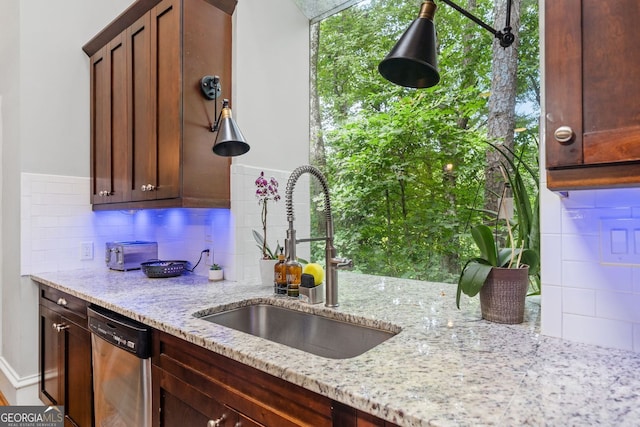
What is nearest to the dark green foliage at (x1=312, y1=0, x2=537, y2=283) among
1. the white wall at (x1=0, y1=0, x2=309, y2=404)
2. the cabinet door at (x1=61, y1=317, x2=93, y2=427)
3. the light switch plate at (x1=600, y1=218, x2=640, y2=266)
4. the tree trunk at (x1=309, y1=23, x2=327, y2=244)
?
Result: the tree trunk at (x1=309, y1=23, x2=327, y2=244)

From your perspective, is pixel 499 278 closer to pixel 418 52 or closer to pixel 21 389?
pixel 418 52

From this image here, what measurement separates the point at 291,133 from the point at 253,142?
34 cm

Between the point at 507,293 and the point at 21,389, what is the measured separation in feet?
8.91

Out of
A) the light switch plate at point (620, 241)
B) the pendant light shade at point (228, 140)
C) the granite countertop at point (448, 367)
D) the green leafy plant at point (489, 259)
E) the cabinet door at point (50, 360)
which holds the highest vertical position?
the pendant light shade at point (228, 140)

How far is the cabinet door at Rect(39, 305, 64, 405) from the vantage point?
1.98 m

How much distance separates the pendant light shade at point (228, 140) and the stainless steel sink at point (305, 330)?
695 millimetres

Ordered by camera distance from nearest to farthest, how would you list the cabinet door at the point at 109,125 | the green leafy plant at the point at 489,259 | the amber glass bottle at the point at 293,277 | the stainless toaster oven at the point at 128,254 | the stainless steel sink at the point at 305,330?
1. the green leafy plant at the point at 489,259
2. the stainless steel sink at the point at 305,330
3. the amber glass bottle at the point at 293,277
4. the cabinet door at the point at 109,125
5. the stainless toaster oven at the point at 128,254

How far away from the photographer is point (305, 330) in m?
1.44

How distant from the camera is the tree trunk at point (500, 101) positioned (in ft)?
5.49

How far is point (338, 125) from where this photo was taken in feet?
7.65

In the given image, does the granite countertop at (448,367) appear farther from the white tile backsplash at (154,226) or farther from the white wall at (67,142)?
the white wall at (67,142)

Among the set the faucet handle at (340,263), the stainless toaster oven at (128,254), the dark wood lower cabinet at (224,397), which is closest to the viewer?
the dark wood lower cabinet at (224,397)

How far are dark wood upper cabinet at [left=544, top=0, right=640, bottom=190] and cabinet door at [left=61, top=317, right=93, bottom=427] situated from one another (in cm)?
199

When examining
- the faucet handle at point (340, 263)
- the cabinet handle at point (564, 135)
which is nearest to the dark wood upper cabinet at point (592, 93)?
the cabinet handle at point (564, 135)
